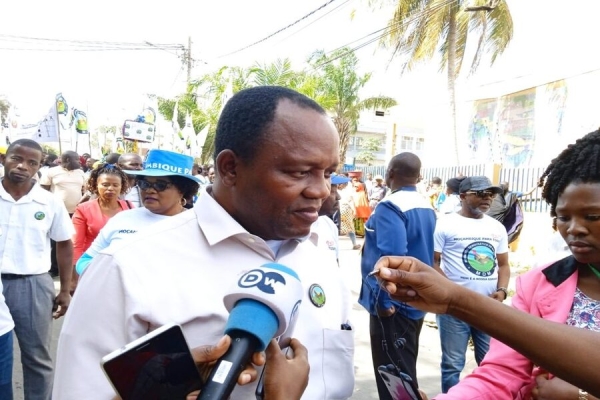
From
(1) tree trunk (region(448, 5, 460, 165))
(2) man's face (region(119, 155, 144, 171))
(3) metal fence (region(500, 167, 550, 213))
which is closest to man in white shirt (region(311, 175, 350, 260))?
(2) man's face (region(119, 155, 144, 171))

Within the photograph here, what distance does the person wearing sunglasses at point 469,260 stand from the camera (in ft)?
13.1

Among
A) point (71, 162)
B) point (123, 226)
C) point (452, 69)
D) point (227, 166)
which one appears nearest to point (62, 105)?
→ point (71, 162)

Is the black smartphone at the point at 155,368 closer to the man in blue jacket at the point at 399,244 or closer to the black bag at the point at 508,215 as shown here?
the man in blue jacket at the point at 399,244

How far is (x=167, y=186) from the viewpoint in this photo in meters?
3.53

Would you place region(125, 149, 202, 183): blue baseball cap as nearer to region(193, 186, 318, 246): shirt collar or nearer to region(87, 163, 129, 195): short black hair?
region(87, 163, 129, 195): short black hair

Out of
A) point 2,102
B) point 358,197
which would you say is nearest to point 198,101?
point 358,197

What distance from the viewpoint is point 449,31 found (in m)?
16.8

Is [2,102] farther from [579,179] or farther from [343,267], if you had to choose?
[579,179]

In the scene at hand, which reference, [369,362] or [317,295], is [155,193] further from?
[369,362]

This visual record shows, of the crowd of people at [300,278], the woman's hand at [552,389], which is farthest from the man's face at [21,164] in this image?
the woman's hand at [552,389]

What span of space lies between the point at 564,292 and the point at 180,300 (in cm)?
135

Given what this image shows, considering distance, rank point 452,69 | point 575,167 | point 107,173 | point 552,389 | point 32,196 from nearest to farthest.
A: 1. point 552,389
2. point 575,167
3. point 32,196
4. point 107,173
5. point 452,69

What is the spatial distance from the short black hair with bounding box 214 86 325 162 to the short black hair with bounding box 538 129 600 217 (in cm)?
106

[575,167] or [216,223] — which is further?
[575,167]
